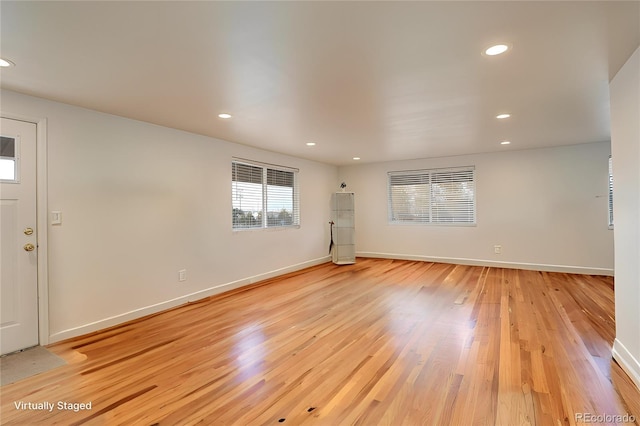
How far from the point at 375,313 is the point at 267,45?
9.66 feet

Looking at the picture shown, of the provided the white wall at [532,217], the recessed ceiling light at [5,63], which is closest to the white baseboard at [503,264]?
the white wall at [532,217]

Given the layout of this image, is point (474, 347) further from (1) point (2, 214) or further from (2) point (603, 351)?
(1) point (2, 214)

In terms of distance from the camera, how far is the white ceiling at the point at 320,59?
1708 millimetres

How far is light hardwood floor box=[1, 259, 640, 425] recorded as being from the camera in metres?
1.91

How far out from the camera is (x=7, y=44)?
1.98m

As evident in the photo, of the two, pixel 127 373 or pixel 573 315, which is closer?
pixel 127 373

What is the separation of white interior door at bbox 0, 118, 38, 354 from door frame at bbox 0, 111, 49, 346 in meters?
0.03

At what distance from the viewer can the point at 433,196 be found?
6852mm

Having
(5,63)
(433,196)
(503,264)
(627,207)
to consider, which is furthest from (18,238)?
(503,264)

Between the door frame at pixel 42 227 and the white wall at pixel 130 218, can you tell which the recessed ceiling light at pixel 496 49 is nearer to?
the white wall at pixel 130 218

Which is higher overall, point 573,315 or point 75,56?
point 75,56

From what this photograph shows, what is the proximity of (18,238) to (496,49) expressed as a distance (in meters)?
4.15

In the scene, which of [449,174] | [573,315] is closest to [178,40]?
[573,315]

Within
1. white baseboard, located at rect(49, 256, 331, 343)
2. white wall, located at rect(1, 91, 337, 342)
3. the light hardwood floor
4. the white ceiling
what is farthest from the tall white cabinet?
the white ceiling
